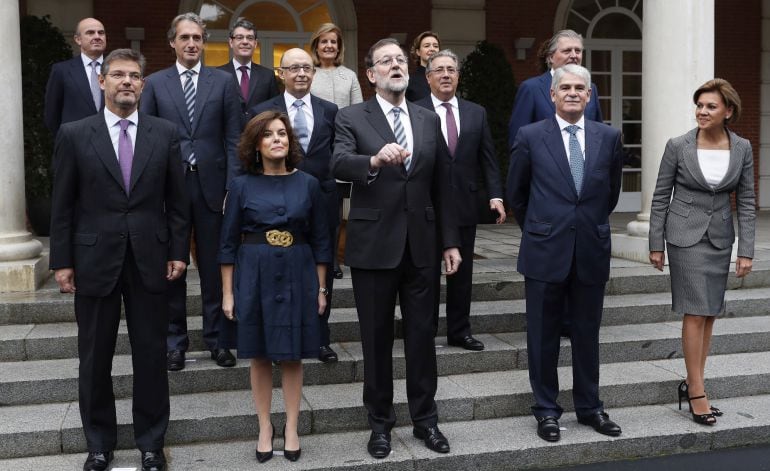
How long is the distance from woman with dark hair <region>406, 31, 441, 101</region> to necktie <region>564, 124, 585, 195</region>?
142 centimetres

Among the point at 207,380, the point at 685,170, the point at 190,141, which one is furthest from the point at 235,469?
the point at 685,170

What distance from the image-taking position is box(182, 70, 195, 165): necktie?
530 centimetres

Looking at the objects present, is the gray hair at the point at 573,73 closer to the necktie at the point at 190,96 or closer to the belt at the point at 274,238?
the belt at the point at 274,238

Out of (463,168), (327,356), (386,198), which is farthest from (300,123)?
(327,356)

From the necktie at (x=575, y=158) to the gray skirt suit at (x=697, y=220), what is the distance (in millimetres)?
631

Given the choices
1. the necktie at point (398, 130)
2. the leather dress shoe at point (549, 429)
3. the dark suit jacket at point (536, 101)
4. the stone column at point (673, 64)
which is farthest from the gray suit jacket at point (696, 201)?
the stone column at point (673, 64)

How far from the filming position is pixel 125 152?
4.33 metres

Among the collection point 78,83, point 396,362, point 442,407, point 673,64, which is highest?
point 673,64

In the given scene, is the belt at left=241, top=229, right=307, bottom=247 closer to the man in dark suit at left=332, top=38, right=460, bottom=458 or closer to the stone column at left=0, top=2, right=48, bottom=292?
the man in dark suit at left=332, top=38, right=460, bottom=458

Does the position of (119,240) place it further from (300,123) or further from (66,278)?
(300,123)

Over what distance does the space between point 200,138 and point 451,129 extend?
1589 millimetres

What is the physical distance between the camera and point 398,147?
13.4 feet

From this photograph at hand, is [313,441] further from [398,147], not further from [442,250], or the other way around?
[398,147]

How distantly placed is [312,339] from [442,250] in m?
0.94
